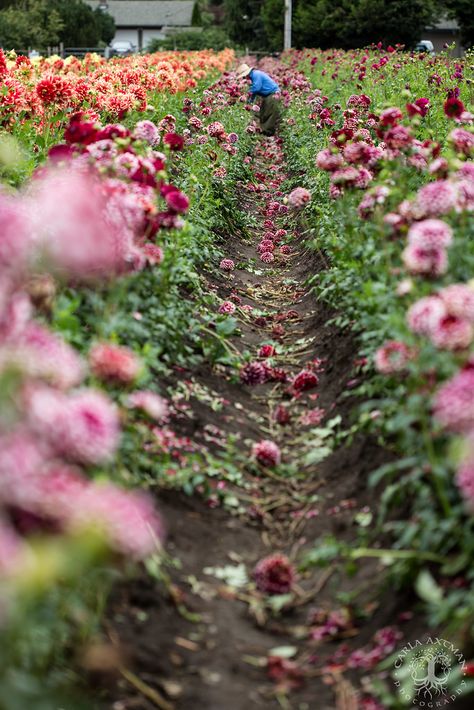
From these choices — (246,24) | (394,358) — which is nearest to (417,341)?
(394,358)

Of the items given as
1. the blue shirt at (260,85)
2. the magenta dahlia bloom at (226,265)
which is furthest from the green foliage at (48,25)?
the magenta dahlia bloom at (226,265)

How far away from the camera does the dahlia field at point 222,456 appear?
1.89 metres

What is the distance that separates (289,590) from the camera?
138 inches

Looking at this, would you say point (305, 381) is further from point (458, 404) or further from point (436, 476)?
point (458, 404)

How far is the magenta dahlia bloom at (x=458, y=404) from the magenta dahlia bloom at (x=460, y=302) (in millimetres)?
316

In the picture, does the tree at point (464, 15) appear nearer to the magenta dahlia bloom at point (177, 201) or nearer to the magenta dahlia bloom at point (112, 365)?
the magenta dahlia bloom at point (177, 201)

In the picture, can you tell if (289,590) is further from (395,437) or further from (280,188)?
(280,188)

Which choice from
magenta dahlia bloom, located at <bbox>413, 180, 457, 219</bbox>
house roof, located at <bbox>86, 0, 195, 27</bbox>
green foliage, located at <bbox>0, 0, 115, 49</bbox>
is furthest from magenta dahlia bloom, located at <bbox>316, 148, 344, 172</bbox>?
house roof, located at <bbox>86, 0, 195, 27</bbox>

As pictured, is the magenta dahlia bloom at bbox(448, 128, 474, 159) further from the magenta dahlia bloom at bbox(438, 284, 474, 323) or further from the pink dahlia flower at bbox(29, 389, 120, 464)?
the pink dahlia flower at bbox(29, 389, 120, 464)

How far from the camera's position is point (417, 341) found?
312 centimetres

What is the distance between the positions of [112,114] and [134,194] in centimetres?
369

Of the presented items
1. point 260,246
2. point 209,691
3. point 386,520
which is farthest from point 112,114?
point 209,691

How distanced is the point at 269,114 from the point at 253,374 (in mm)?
14458

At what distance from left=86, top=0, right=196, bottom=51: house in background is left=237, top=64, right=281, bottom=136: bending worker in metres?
62.5
